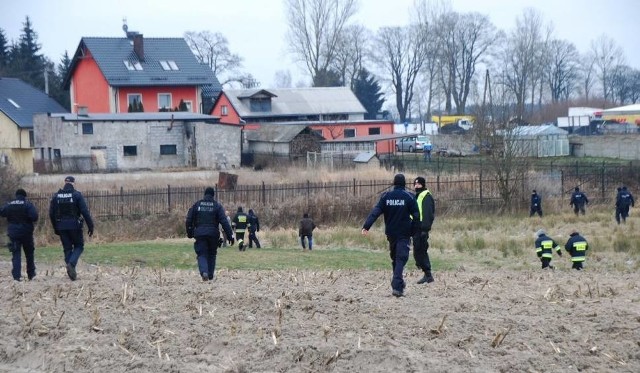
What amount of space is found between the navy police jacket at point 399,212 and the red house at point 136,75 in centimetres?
5921

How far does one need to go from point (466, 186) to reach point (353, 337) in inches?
1285

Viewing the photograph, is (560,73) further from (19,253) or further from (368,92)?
(19,253)

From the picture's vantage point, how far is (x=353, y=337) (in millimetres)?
9852

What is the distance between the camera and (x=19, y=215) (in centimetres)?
1550

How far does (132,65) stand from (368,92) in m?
37.4

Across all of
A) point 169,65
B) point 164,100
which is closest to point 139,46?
point 169,65

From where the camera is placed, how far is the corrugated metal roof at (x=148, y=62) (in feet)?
231

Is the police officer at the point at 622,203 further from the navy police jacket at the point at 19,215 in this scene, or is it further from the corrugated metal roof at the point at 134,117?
the corrugated metal roof at the point at 134,117

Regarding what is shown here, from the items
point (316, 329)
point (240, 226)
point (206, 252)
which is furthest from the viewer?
point (240, 226)

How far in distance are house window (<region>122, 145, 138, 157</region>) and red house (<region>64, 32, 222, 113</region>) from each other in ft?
40.5

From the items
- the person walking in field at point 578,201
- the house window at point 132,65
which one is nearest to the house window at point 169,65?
the house window at point 132,65

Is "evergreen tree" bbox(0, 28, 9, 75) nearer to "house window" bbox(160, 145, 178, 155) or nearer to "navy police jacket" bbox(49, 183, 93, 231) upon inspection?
"house window" bbox(160, 145, 178, 155)

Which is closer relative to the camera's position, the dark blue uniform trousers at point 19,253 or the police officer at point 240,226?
the dark blue uniform trousers at point 19,253

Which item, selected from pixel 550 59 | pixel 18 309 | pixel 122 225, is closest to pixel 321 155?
pixel 122 225
